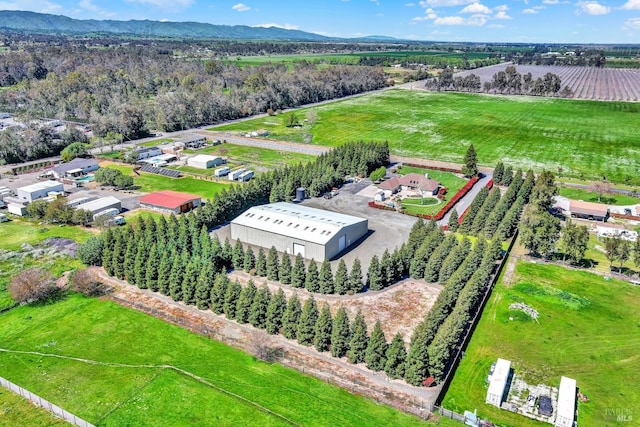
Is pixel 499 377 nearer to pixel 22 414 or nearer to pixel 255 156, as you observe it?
pixel 22 414

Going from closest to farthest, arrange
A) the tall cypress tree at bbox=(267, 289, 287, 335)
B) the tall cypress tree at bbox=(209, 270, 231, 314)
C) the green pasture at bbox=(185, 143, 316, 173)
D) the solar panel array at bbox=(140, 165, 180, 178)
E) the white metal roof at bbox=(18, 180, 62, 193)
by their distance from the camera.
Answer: the tall cypress tree at bbox=(267, 289, 287, 335)
the tall cypress tree at bbox=(209, 270, 231, 314)
the white metal roof at bbox=(18, 180, 62, 193)
the solar panel array at bbox=(140, 165, 180, 178)
the green pasture at bbox=(185, 143, 316, 173)

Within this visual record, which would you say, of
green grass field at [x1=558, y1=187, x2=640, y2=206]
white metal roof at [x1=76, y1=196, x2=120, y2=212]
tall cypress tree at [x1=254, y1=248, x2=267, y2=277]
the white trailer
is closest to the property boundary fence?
tall cypress tree at [x1=254, y1=248, x2=267, y2=277]

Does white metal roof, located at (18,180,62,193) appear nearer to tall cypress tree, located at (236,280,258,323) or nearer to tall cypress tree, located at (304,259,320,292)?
tall cypress tree, located at (236,280,258,323)

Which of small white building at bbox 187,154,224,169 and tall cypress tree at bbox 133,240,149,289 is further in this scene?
small white building at bbox 187,154,224,169

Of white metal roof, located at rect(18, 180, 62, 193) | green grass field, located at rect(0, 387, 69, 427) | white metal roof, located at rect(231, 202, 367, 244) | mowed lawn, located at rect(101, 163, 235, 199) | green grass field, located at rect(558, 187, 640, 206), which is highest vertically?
white metal roof, located at rect(231, 202, 367, 244)

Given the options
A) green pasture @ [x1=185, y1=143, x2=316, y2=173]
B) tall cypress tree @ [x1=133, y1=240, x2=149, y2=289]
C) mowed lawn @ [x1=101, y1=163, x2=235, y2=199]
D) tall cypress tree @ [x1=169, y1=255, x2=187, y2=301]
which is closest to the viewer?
tall cypress tree @ [x1=169, y1=255, x2=187, y2=301]

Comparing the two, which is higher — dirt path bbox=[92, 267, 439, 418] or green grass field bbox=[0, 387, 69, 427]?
dirt path bbox=[92, 267, 439, 418]

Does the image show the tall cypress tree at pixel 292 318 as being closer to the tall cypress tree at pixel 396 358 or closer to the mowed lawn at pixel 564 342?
the tall cypress tree at pixel 396 358

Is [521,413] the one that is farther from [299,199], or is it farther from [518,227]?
[299,199]
